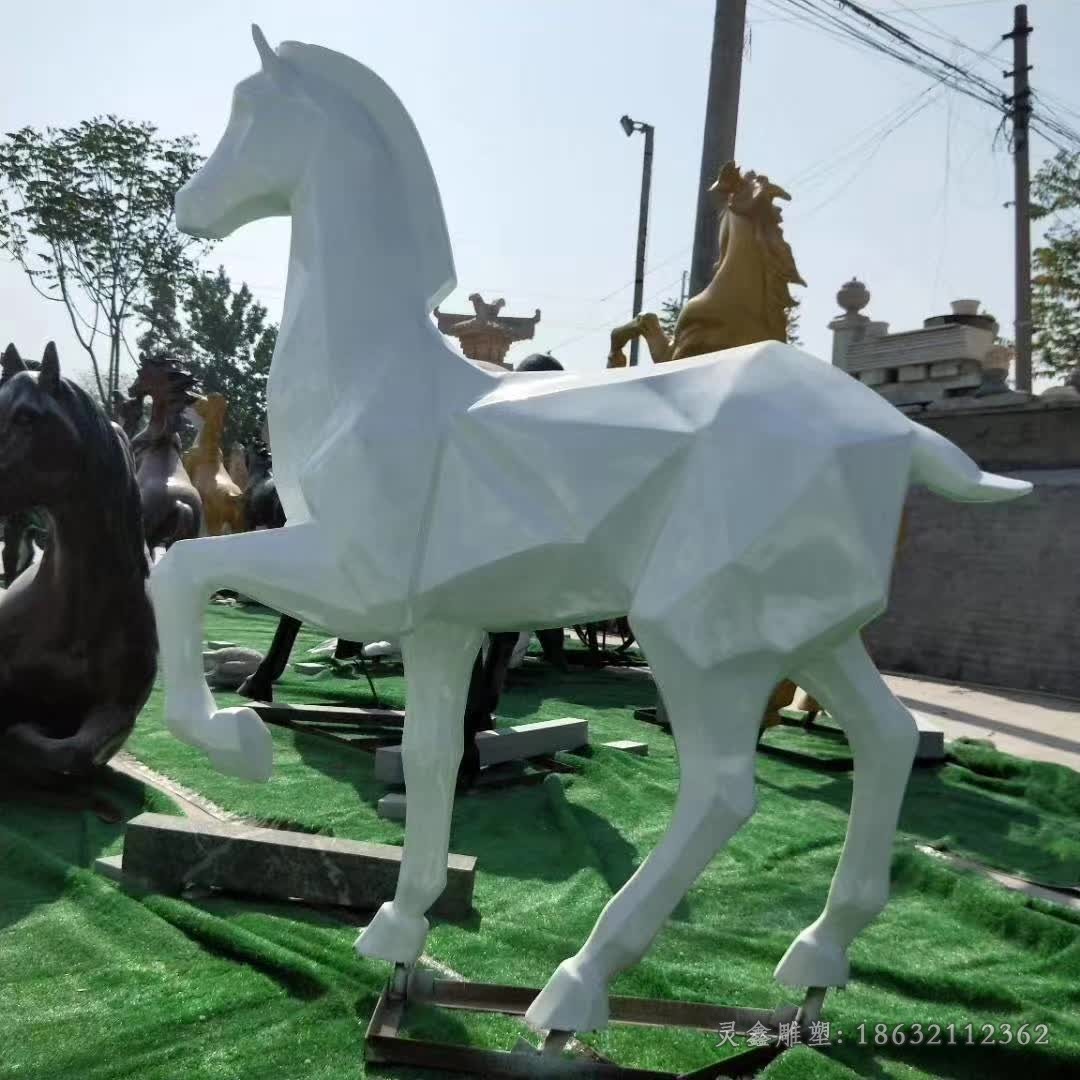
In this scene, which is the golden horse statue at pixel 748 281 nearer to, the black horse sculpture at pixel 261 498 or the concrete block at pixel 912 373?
the concrete block at pixel 912 373

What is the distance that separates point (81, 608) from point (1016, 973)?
3381 mm

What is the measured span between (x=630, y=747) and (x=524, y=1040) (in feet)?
10.8

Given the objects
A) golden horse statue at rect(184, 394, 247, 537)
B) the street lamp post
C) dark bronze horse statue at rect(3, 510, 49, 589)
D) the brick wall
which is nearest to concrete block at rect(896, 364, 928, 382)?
the brick wall

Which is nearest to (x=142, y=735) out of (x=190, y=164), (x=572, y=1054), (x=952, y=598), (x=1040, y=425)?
(x=572, y=1054)

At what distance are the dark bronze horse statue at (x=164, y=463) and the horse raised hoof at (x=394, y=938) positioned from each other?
6357 mm

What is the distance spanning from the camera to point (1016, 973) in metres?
2.78

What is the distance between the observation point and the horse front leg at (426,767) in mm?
2131

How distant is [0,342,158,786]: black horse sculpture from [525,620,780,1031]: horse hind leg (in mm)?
2451

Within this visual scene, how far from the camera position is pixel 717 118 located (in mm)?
6461

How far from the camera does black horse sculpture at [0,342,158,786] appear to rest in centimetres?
346

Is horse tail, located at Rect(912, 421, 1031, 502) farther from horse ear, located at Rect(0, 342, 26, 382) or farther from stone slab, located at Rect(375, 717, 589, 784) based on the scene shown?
horse ear, located at Rect(0, 342, 26, 382)

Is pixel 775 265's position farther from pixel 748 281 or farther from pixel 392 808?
pixel 392 808

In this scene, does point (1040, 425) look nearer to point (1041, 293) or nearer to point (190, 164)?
point (1041, 293)

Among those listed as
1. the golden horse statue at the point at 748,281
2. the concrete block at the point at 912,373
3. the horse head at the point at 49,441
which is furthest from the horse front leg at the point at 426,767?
the concrete block at the point at 912,373
